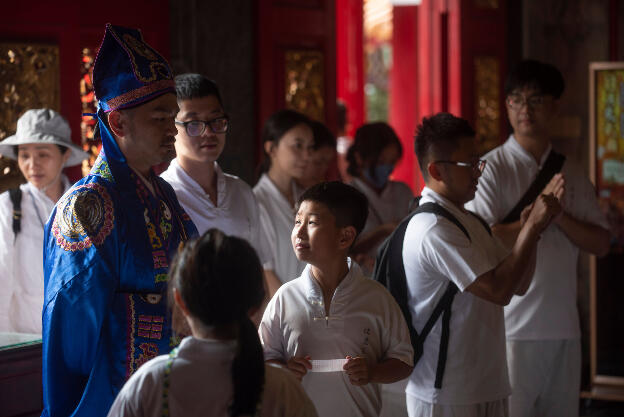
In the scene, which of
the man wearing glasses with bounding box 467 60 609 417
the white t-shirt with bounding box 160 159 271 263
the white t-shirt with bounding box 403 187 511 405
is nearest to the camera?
the white t-shirt with bounding box 403 187 511 405

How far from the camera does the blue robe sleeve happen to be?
1.99m

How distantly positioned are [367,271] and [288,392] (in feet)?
8.27

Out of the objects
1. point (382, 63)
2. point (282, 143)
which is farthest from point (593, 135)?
point (382, 63)

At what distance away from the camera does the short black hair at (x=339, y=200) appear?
90.7 inches

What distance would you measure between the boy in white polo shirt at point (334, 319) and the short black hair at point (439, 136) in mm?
503

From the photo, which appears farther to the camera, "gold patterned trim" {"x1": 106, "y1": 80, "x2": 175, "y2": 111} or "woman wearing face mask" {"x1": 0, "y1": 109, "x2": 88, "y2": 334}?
"woman wearing face mask" {"x1": 0, "y1": 109, "x2": 88, "y2": 334}

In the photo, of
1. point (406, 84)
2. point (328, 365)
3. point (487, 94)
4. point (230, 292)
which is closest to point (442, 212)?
point (328, 365)

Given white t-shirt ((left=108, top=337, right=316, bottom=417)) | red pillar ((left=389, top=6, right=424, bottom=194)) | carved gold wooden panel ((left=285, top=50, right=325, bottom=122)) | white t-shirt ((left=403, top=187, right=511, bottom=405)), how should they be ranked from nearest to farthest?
1. white t-shirt ((left=108, top=337, right=316, bottom=417))
2. white t-shirt ((left=403, top=187, right=511, bottom=405))
3. carved gold wooden panel ((left=285, top=50, right=325, bottom=122))
4. red pillar ((left=389, top=6, right=424, bottom=194))

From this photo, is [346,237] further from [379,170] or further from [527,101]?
[379,170]

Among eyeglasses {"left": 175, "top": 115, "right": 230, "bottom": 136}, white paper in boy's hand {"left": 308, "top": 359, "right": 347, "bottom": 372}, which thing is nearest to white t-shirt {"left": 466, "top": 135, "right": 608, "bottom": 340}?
eyeglasses {"left": 175, "top": 115, "right": 230, "bottom": 136}

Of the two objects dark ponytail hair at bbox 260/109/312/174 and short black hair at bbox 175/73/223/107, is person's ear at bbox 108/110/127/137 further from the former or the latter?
dark ponytail hair at bbox 260/109/312/174

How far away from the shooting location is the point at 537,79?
346 centimetres

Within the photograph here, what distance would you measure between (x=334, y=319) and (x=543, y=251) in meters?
1.47

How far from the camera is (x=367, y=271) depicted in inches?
165
